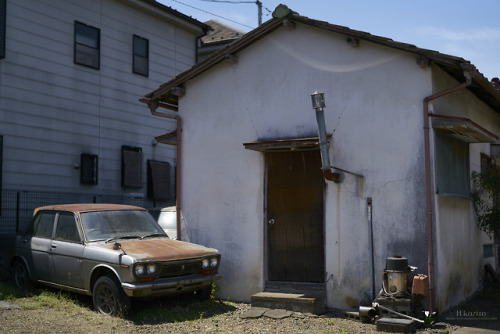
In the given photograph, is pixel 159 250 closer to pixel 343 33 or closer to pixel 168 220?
pixel 168 220

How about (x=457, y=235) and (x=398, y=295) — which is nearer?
(x=398, y=295)

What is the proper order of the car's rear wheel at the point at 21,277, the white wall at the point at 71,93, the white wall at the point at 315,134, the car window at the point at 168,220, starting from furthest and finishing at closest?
the white wall at the point at 71,93, the car window at the point at 168,220, the car's rear wheel at the point at 21,277, the white wall at the point at 315,134

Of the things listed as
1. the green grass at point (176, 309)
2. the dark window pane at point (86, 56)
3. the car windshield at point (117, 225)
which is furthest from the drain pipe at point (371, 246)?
the dark window pane at point (86, 56)

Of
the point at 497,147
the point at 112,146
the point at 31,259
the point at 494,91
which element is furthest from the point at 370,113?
the point at 112,146

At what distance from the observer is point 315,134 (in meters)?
8.83

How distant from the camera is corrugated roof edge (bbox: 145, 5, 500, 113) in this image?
7781 millimetres

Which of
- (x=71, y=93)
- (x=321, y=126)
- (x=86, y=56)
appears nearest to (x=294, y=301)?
(x=321, y=126)

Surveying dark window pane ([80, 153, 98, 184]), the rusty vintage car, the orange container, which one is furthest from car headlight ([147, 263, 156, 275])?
dark window pane ([80, 153, 98, 184])

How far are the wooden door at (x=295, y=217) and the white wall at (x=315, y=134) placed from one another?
0.20 m

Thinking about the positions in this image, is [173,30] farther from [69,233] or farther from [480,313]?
[480,313]

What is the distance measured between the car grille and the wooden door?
150 centimetres

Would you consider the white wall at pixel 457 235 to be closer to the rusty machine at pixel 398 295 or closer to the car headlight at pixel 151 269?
the rusty machine at pixel 398 295

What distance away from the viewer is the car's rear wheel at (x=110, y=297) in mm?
7688

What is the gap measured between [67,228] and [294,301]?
156 inches
